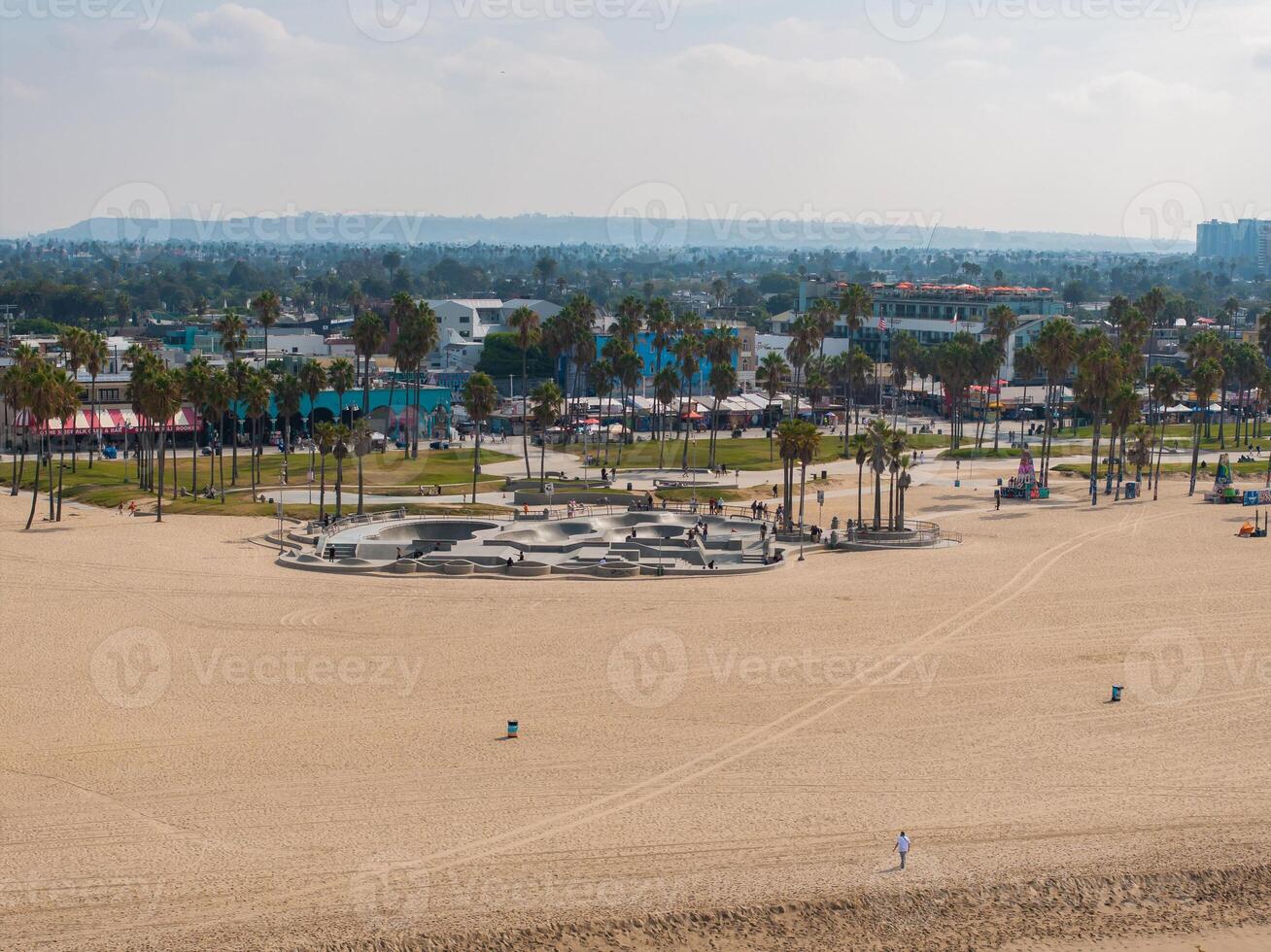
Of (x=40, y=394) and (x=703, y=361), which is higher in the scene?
(x=703, y=361)

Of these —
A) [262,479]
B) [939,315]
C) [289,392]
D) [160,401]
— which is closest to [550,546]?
[160,401]

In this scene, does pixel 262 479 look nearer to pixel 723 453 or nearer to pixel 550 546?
pixel 550 546

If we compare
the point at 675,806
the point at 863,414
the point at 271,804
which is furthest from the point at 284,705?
the point at 863,414

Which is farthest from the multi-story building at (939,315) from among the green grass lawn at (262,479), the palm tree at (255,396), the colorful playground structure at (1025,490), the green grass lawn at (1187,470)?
the palm tree at (255,396)

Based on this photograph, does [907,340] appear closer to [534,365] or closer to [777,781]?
[534,365]

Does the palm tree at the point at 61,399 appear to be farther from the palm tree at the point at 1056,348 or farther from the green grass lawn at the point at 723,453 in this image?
the palm tree at the point at 1056,348

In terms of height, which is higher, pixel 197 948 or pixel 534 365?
pixel 534 365
